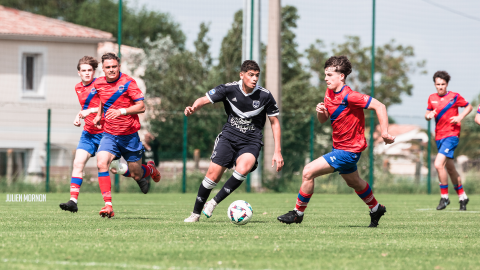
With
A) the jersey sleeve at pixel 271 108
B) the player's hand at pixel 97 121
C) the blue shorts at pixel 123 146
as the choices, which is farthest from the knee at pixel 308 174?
the player's hand at pixel 97 121

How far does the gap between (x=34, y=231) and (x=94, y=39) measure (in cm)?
2003

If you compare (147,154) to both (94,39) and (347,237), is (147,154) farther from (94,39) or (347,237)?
(347,237)

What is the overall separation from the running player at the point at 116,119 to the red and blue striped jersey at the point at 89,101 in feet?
1.20

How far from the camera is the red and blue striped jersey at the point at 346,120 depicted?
704 centimetres

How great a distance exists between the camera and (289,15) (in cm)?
2275

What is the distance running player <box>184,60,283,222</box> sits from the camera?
7.33 m

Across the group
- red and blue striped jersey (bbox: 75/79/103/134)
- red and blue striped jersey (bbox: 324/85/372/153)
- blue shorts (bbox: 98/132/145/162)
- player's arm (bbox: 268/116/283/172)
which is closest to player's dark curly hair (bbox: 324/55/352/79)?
red and blue striped jersey (bbox: 324/85/372/153)

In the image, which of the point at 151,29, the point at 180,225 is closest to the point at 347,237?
the point at 180,225

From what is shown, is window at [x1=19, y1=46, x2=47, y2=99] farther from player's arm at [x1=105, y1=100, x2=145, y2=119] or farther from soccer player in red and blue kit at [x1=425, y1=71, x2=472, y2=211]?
player's arm at [x1=105, y1=100, x2=145, y2=119]

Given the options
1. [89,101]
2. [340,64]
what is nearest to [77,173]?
[89,101]

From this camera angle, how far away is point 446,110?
11172 mm

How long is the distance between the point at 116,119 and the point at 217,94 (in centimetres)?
142

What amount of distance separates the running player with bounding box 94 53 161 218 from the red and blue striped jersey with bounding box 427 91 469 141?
18.2 ft

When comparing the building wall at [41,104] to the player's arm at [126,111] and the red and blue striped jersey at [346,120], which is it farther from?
the red and blue striped jersey at [346,120]
